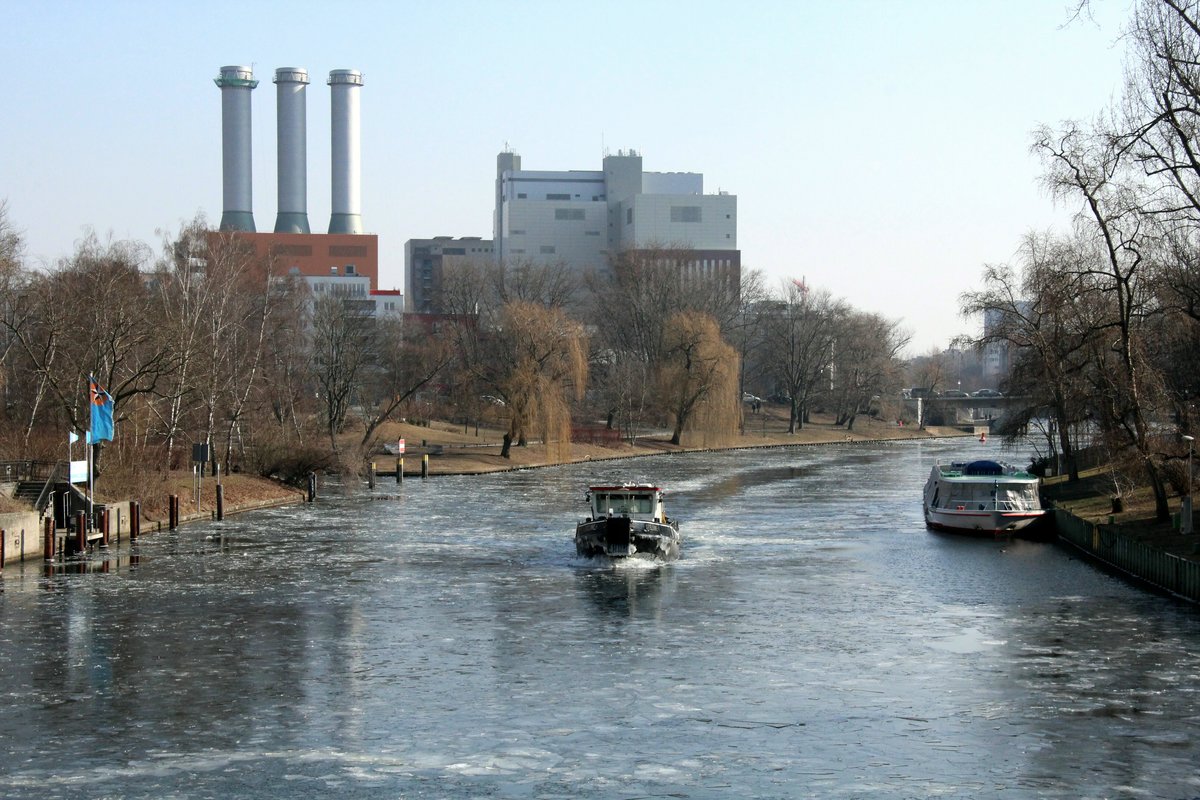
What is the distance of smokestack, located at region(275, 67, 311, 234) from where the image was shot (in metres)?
196

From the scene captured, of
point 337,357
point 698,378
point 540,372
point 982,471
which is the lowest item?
point 982,471

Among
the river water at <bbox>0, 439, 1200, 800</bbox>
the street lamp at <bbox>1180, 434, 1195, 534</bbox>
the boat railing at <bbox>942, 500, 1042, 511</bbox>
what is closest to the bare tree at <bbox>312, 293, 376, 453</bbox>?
the boat railing at <bbox>942, 500, 1042, 511</bbox>

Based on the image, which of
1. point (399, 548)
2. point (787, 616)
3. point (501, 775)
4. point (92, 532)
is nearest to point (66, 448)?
point (92, 532)

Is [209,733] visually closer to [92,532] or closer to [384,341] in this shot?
[92,532]

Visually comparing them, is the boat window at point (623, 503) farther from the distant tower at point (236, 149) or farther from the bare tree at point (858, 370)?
the distant tower at point (236, 149)

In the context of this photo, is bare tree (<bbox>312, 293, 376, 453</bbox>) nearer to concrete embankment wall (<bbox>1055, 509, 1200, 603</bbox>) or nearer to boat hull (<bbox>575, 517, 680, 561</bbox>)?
boat hull (<bbox>575, 517, 680, 561</bbox>)

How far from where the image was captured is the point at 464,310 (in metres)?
119

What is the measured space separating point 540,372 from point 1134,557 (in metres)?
56.0

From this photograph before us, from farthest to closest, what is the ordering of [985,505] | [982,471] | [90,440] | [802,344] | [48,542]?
[802,344], [982,471], [985,505], [90,440], [48,542]

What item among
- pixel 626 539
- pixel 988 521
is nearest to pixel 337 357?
pixel 988 521

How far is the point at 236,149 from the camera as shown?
641 ft

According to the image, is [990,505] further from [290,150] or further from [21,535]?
[290,150]

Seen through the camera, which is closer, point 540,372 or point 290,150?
point 540,372

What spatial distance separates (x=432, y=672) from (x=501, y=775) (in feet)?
23.3
